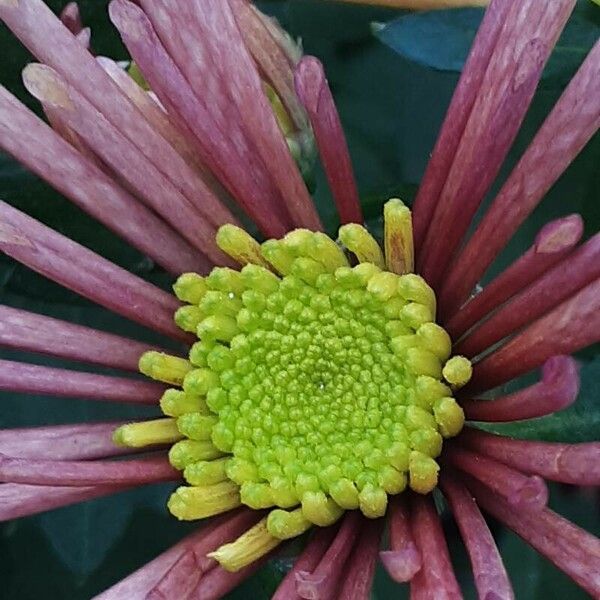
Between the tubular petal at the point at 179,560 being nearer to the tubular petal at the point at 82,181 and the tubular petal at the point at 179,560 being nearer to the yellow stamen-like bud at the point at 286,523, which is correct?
the yellow stamen-like bud at the point at 286,523

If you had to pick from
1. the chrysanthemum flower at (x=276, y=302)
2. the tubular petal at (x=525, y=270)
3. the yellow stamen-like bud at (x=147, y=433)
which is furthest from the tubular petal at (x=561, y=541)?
the yellow stamen-like bud at (x=147, y=433)

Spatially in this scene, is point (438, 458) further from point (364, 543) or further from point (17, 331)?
point (17, 331)

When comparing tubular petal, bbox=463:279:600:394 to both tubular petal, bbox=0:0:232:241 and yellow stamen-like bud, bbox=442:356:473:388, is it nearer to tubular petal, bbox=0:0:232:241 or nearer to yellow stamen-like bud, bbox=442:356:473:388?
yellow stamen-like bud, bbox=442:356:473:388

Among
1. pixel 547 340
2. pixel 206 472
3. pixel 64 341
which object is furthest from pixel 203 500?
pixel 547 340

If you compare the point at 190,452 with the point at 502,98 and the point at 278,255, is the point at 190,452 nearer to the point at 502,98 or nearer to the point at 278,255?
the point at 278,255

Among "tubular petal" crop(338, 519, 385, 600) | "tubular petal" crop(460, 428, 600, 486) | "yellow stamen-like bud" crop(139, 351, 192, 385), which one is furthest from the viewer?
"yellow stamen-like bud" crop(139, 351, 192, 385)

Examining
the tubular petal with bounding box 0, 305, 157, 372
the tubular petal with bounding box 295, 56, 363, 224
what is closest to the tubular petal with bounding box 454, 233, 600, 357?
the tubular petal with bounding box 295, 56, 363, 224
